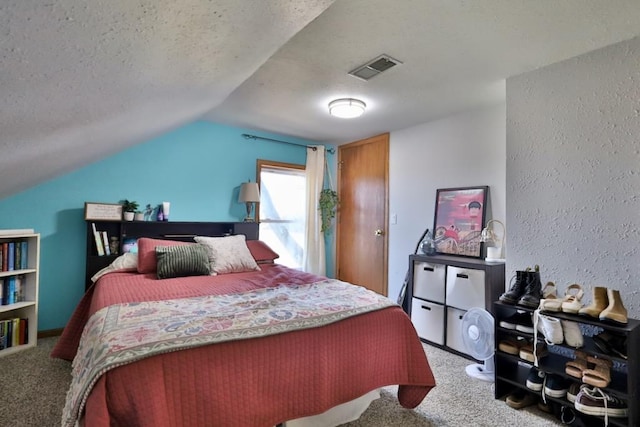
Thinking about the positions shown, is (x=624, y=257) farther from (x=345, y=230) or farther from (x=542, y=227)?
(x=345, y=230)

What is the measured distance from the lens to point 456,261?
2.73 meters

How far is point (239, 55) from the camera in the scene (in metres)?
1.67

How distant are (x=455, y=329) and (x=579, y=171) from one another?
1.54 metres

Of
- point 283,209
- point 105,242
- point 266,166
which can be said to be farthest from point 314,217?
point 105,242

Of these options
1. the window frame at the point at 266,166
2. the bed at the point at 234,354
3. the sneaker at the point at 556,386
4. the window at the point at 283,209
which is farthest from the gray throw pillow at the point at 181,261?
the sneaker at the point at 556,386

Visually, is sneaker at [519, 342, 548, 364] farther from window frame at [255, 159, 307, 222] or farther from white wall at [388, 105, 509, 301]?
window frame at [255, 159, 307, 222]

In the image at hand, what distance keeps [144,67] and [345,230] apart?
11.4 feet

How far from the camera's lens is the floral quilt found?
1.09 metres

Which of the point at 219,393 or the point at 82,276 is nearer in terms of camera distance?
the point at 219,393

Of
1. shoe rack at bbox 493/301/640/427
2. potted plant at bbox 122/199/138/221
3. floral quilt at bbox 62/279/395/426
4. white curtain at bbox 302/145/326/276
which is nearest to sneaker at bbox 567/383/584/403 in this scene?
shoe rack at bbox 493/301/640/427

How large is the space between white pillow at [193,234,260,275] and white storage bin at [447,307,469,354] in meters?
1.76

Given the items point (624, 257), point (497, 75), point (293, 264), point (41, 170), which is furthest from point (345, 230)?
point (41, 170)

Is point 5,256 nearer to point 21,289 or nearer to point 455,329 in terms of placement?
point 21,289

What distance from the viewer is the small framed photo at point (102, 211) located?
2.86 m
